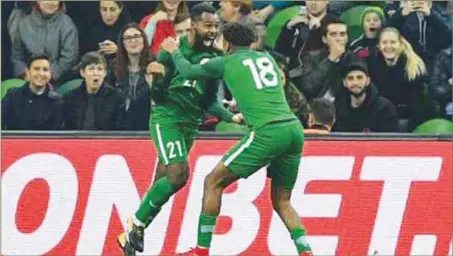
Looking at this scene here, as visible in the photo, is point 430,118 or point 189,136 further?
point 430,118

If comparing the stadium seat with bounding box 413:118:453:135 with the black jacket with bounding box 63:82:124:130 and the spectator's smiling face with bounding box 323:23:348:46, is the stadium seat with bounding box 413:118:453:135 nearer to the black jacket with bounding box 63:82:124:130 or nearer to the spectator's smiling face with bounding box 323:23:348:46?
the spectator's smiling face with bounding box 323:23:348:46

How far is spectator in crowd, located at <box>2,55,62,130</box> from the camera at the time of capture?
1327 centimetres

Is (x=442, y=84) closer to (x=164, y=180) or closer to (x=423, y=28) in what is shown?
(x=423, y=28)

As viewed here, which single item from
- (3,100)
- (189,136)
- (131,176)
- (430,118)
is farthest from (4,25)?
(430,118)

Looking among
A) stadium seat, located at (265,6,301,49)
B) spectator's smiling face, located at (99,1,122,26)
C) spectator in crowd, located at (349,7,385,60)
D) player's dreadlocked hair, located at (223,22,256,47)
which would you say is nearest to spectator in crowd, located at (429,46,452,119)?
spectator in crowd, located at (349,7,385,60)

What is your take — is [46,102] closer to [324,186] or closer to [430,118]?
[324,186]

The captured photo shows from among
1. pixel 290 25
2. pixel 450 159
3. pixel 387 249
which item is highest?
pixel 290 25

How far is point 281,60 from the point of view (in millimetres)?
13289

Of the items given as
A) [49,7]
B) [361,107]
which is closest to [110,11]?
[49,7]

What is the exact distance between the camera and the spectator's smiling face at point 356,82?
13.3 meters

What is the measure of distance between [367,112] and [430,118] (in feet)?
2.17

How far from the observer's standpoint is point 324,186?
1263 cm

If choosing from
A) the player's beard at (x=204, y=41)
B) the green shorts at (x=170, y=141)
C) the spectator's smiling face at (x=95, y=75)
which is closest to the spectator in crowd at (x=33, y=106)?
the spectator's smiling face at (x=95, y=75)

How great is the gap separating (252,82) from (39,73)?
12.7 feet
